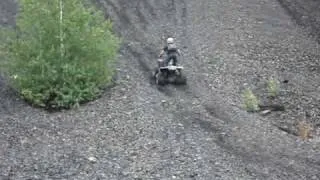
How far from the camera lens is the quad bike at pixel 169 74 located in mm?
14297

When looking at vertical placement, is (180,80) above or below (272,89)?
above

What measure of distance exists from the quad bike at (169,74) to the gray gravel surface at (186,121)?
0.65ft

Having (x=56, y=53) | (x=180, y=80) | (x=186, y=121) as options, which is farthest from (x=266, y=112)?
(x=56, y=53)

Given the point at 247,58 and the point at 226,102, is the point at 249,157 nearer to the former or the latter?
the point at 226,102

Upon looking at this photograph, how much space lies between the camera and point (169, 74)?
47.3 ft

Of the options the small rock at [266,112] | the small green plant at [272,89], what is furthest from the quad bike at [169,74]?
the small rock at [266,112]

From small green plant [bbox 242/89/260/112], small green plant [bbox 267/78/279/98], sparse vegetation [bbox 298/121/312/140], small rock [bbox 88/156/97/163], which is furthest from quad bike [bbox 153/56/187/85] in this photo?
small rock [bbox 88/156/97/163]

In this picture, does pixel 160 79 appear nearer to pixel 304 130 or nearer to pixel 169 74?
pixel 169 74

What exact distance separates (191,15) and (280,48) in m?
3.86

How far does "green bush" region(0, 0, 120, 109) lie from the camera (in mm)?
12961

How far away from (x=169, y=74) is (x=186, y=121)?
245cm

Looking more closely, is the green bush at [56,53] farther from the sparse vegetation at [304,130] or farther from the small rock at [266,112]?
the sparse vegetation at [304,130]

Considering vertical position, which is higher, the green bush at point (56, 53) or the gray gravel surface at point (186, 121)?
the green bush at point (56, 53)

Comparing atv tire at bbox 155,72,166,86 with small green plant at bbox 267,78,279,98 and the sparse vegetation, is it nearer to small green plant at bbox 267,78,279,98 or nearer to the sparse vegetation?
small green plant at bbox 267,78,279,98
